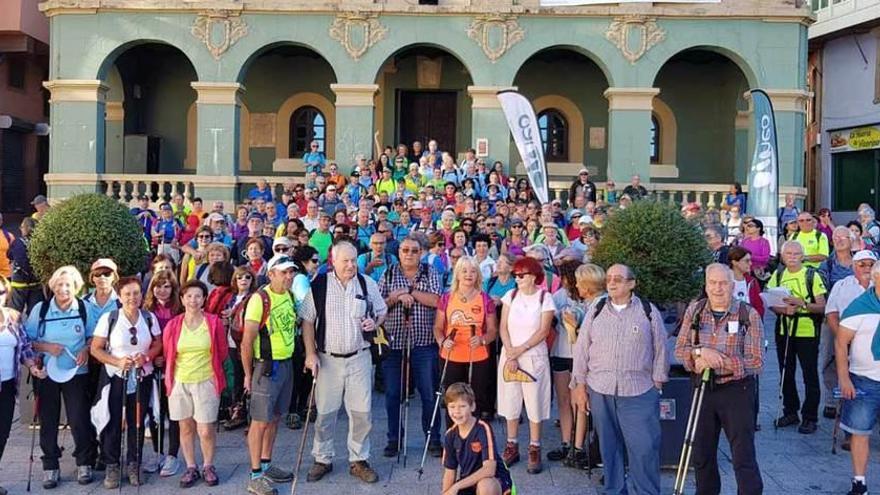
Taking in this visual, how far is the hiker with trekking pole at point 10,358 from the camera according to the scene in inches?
264

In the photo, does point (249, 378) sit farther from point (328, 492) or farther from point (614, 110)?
point (614, 110)

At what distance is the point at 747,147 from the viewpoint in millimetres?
22234

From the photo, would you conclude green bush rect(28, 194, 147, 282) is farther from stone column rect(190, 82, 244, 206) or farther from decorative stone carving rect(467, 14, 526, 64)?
decorative stone carving rect(467, 14, 526, 64)

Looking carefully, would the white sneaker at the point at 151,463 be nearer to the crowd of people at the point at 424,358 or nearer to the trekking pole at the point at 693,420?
the crowd of people at the point at 424,358

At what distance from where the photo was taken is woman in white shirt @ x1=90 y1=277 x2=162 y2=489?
7.01 m

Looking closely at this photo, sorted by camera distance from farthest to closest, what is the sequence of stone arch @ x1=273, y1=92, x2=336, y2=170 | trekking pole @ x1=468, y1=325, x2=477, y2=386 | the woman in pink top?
stone arch @ x1=273, y1=92, x2=336, y2=170 < the woman in pink top < trekking pole @ x1=468, y1=325, x2=477, y2=386

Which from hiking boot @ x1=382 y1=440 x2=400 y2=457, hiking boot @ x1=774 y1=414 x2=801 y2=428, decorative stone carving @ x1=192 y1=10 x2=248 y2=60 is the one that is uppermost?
decorative stone carving @ x1=192 y1=10 x2=248 y2=60

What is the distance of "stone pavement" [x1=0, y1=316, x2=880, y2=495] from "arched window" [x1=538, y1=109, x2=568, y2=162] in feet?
48.6

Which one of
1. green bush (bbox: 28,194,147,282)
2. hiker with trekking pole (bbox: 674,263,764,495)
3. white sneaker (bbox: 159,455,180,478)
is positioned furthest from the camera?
green bush (bbox: 28,194,147,282)

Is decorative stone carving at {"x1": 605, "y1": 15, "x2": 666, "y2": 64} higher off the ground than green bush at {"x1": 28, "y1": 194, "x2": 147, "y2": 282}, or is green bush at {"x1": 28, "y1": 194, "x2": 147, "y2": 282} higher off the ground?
decorative stone carving at {"x1": 605, "y1": 15, "x2": 666, "y2": 64}

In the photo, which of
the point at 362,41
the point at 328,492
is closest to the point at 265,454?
the point at 328,492

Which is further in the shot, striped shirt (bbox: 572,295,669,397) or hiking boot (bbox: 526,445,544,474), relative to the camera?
hiking boot (bbox: 526,445,544,474)

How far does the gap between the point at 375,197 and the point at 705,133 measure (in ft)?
37.6

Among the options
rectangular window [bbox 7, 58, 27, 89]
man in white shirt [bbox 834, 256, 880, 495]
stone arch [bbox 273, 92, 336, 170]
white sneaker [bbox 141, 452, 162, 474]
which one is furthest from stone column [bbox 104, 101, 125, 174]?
man in white shirt [bbox 834, 256, 880, 495]
